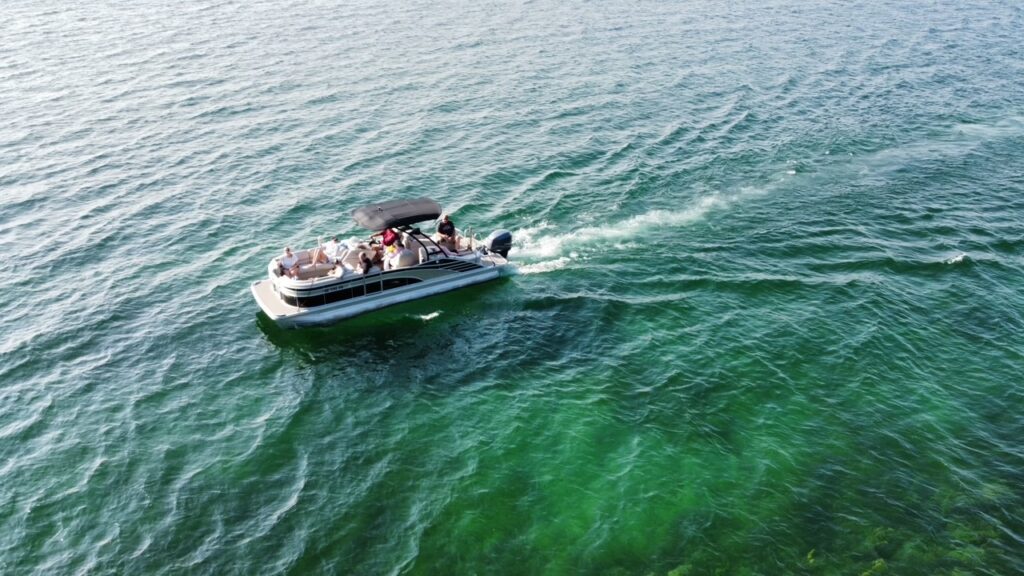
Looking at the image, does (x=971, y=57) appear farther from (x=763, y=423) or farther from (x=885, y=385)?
(x=763, y=423)

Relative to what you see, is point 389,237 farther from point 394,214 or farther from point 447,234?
point 447,234

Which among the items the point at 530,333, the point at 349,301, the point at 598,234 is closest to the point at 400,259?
the point at 349,301

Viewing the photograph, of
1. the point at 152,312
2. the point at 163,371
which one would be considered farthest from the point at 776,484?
the point at 152,312

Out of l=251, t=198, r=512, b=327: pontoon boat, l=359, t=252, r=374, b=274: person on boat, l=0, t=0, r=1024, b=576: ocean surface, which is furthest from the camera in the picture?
l=359, t=252, r=374, b=274: person on boat

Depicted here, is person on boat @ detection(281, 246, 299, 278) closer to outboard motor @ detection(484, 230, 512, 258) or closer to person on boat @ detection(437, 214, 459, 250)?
person on boat @ detection(437, 214, 459, 250)

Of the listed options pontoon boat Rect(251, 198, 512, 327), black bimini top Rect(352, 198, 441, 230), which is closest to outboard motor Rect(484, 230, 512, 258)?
pontoon boat Rect(251, 198, 512, 327)

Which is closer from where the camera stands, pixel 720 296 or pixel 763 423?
pixel 763 423
